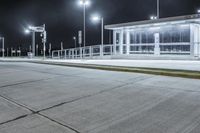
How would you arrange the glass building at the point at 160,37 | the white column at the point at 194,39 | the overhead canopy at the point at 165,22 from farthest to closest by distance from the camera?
the glass building at the point at 160,37, the white column at the point at 194,39, the overhead canopy at the point at 165,22

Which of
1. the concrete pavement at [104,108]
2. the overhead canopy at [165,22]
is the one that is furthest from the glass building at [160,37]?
the concrete pavement at [104,108]

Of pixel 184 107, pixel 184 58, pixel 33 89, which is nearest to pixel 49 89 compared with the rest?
pixel 33 89

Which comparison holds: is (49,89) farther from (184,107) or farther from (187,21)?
(187,21)

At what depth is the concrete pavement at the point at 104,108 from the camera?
4699 millimetres

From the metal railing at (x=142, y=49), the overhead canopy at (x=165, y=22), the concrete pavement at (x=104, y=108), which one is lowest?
the concrete pavement at (x=104, y=108)

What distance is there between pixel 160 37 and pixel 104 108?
1847cm

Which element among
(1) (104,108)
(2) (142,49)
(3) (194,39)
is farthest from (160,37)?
(1) (104,108)

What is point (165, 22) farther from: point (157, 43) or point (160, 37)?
point (157, 43)

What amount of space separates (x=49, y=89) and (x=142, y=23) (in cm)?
1520

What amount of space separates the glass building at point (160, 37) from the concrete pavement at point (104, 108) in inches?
483

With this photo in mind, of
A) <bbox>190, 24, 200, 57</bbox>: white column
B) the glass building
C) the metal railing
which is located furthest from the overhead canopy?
the metal railing

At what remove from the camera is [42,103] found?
6.61m

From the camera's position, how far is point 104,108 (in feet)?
19.4

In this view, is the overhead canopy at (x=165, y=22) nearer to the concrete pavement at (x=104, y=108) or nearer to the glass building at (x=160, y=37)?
the glass building at (x=160, y=37)
